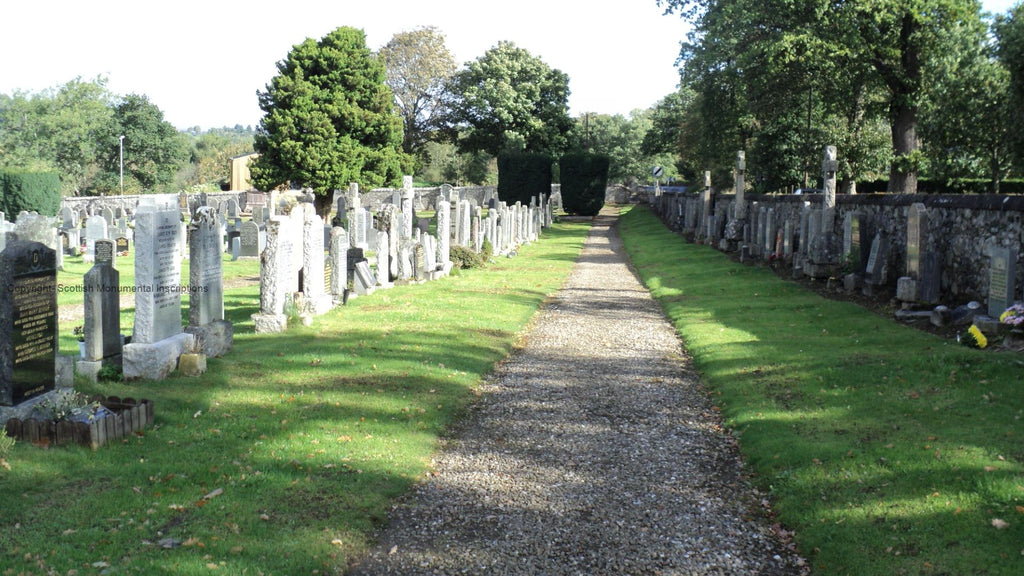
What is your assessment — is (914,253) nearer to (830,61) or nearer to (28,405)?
(28,405)

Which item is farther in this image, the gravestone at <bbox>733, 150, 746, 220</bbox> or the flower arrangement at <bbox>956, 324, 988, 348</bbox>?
the gravestone at <bbox>733, 150, 746, 220</bbox>

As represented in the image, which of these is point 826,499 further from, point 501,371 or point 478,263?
point 478,263

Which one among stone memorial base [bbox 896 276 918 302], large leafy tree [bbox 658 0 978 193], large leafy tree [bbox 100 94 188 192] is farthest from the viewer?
large leafy tree [bbox 100 94 188 192]

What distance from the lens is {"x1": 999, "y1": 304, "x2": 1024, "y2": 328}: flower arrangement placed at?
33.3 ft

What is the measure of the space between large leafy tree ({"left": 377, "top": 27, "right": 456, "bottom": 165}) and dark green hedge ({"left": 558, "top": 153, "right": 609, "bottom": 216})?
1392cm

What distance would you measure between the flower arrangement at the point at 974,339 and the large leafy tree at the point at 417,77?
5953 cm

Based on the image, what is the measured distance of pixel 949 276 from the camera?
14703 mm

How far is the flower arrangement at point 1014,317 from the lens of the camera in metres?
10.2

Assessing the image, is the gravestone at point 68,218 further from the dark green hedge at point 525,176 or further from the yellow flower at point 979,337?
the yellow flower at point 979,337

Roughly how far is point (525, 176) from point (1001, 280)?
152ft

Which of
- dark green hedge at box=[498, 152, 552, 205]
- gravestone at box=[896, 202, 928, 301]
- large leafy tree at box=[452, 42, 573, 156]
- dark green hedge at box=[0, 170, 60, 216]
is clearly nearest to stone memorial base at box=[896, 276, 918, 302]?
gravestone at box=[896, 202, 928, 301]

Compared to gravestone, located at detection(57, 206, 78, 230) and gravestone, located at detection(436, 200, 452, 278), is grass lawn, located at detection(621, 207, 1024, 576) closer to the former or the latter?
gravestone, located at detection(436, 200, 452, 278)

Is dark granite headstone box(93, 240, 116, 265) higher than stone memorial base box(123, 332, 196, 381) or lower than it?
higher

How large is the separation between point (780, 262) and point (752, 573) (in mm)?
18655
